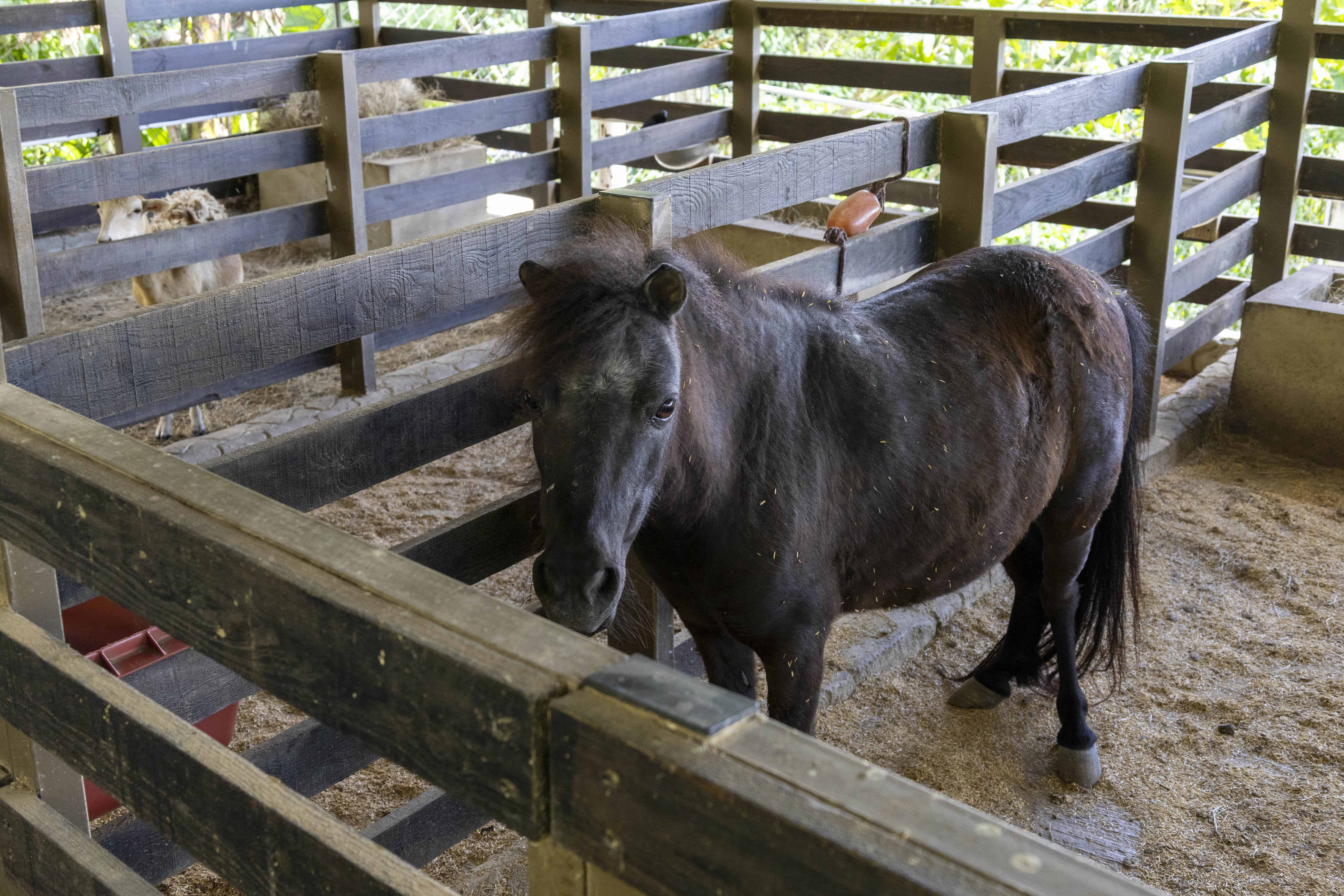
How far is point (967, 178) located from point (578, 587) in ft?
6.96

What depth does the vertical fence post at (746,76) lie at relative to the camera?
6629mm

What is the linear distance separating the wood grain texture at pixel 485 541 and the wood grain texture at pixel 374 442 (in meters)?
0.14

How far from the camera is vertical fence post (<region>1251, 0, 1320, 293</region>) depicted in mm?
5070

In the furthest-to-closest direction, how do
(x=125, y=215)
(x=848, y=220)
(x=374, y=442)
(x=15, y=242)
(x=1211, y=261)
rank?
(x=1211, y=261) → (x=125, y=215) → (x=15, y=242) → (x=848, y=220) → (x=374, y=442)

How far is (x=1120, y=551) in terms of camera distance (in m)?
2.95

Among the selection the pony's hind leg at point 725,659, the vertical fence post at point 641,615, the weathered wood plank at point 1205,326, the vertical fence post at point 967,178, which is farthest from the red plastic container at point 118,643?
the weathered wood plank at point 1205,326

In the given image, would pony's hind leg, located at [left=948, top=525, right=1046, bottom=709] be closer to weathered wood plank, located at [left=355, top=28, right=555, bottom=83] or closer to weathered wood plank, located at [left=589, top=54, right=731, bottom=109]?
weathered wood plank, located at [left=355, top=28, right=555, bottom=83]

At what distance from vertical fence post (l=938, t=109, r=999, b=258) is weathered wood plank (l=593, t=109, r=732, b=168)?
3099 mm

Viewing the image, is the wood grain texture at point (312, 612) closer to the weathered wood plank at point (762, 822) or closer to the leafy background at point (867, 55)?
the weathered wood plank at point (762, 822)

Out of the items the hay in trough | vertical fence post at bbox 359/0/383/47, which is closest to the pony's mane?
the hay in trough

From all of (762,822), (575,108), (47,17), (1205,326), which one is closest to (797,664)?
(762,822)

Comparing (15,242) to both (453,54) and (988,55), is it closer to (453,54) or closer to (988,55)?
(453,54)

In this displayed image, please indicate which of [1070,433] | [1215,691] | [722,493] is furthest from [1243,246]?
[722,493]

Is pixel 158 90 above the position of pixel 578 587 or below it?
above
